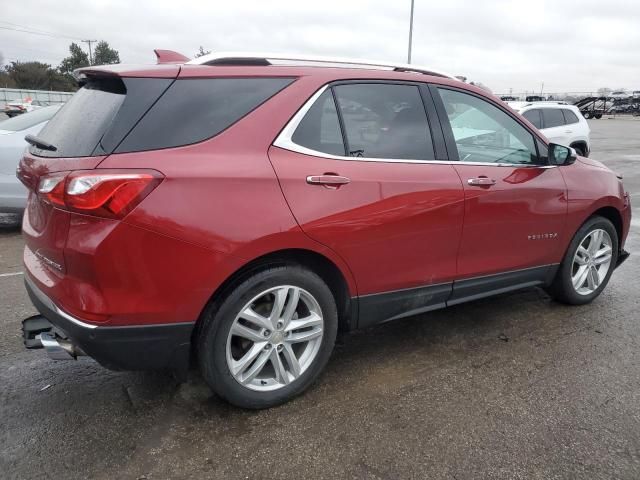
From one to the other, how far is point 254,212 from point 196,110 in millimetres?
542

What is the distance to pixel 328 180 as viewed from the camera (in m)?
2.62

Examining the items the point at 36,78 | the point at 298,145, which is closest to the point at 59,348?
the point at 298,145

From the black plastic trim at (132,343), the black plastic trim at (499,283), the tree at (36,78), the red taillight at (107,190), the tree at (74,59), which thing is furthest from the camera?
the tree at (74,59)

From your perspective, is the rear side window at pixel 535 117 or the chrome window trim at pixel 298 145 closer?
the chrome window trim at pixel 298 145

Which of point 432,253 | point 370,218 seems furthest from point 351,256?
point 432,253

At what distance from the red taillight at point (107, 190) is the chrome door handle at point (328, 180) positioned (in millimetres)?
730

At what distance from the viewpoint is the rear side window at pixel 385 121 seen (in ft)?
9.29

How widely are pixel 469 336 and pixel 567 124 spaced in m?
9.51

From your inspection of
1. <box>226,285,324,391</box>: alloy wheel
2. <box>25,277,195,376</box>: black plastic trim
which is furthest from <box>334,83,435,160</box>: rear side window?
<box>25,277,195,376</box>: black plastic trim

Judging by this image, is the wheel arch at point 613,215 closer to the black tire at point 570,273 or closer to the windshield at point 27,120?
the black tire at point 570,273

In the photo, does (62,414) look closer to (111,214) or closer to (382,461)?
(111,214)

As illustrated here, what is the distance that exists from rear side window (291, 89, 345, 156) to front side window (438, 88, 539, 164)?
89 centimetres


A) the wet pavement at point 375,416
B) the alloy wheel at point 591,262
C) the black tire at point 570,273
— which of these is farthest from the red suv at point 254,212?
the alloy wheel at point 591,262

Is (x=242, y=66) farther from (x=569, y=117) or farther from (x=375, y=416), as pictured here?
(x=569, y=117)
